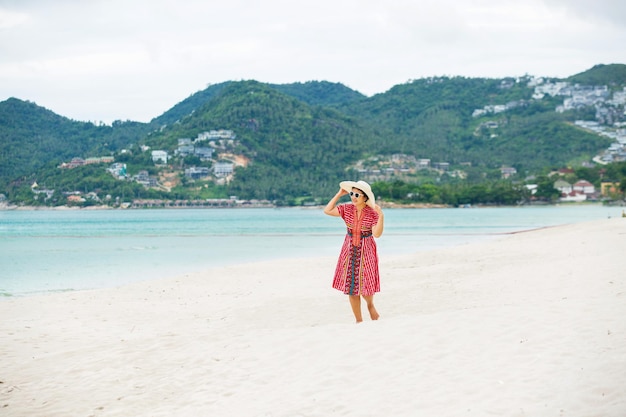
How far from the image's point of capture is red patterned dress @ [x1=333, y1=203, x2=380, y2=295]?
376 inches

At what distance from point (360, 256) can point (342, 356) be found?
2124 millimetres

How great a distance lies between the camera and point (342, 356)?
7734 millimetres

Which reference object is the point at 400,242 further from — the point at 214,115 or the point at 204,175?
the point at 214,115

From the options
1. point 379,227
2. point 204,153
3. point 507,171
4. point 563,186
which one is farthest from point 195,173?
point 379,227

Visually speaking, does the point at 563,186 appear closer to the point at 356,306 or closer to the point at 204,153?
the point at 204,153

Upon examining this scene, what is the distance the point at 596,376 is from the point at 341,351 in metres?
2.83

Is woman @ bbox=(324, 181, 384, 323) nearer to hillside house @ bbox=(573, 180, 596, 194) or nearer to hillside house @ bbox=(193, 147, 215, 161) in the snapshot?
hillside house @ bbox=(573, 180, 596, 194)

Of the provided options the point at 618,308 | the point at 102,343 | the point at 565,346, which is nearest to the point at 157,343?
the point at 102,343

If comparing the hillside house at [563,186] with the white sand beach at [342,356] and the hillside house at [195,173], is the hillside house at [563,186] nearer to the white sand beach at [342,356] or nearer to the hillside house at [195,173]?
the hillside house at [195,173]

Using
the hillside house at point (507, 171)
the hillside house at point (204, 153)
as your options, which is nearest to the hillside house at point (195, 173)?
the hillside house at point (204, 153)

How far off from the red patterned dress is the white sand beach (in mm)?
607

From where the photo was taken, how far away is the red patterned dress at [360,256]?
376 inches

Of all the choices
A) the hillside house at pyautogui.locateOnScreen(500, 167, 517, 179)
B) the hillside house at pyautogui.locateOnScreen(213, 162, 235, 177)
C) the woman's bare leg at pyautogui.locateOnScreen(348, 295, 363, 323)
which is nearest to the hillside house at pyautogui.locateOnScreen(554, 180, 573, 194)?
the hillside house at pyautogui.locateOnScreen(500, 167, 517, 179)

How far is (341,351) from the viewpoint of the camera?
26.0 feet
